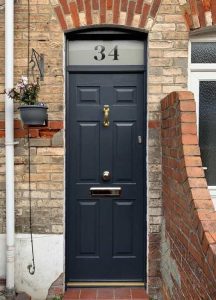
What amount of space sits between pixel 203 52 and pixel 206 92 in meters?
0.49

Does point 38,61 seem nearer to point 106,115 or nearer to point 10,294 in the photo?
point 106,115

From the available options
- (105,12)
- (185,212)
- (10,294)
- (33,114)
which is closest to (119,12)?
(105,12)

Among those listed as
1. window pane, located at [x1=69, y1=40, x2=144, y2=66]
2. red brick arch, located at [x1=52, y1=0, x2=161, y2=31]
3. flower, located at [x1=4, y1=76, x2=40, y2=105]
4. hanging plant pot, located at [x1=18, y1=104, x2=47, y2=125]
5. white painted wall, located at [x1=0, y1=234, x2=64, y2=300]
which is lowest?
white painted wall, located at [x1=0, y1=234, x2=64, y2=300]

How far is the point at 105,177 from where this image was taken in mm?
4621

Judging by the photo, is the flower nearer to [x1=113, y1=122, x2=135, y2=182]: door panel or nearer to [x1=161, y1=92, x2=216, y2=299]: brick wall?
[x1=113, y1=122, x2=135, y2=182]: door panel

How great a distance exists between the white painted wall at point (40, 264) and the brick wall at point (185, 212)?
1.24 meters

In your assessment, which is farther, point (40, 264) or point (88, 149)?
point (88, 149)

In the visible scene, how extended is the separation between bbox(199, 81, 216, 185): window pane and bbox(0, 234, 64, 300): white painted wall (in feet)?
6.51

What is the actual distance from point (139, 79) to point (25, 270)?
2.67 metres

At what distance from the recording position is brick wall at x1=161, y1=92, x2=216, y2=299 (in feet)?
9.16

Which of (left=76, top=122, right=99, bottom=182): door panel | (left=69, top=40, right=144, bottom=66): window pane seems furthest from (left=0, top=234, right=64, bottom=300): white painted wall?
(left=69, top=40, right=144, bottom=66): window pane

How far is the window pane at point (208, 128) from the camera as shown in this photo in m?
4.63

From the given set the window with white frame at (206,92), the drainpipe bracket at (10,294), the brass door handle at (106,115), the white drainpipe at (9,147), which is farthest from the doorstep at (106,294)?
the brass door handle at (106,115)

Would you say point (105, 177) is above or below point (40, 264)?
above
